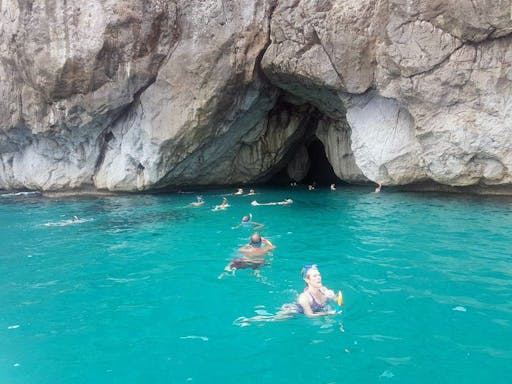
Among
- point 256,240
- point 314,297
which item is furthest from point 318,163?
point 314,297

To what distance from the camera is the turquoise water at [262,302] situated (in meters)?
6.96

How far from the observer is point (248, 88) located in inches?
1006

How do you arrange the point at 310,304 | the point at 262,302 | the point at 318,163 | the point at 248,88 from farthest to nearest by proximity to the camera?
the point at 318,163 < the point at 248,88 < the point at 262,302 < the point at 310,304

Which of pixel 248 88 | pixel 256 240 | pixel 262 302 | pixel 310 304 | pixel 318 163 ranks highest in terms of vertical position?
pixel 248 88

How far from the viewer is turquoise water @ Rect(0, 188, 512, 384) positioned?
6.96 meters

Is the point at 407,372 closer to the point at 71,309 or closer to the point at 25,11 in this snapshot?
the point at 71,309

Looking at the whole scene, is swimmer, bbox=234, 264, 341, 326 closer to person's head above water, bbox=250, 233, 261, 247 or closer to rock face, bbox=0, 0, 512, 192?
person's head above water, bbox=250, 233, 261, 247

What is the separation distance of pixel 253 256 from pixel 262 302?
3.30 metres

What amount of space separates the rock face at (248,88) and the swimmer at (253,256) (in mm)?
11977

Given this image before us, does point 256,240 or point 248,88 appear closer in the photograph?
point 256,240

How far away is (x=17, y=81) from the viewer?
90.0ft

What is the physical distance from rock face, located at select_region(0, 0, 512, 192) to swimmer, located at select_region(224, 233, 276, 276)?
39.3 ft

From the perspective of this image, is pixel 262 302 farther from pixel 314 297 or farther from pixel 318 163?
pixel 318 163

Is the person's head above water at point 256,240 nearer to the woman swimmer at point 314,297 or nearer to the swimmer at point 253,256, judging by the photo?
the swimmer at point 253,256
